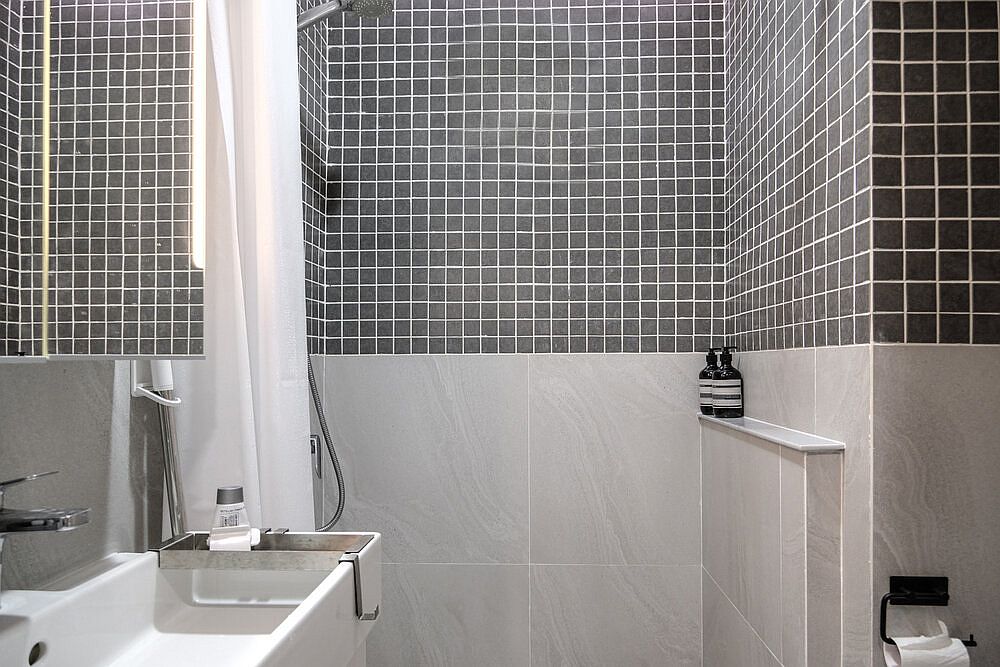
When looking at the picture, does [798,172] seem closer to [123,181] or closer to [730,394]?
[730,394]

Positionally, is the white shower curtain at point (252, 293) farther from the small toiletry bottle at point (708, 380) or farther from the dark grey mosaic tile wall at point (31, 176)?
the small toiletry bottle at point (708, 380)

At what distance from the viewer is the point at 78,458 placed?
1.31 m

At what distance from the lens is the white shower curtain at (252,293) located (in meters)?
1.48

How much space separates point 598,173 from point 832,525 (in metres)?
1.32

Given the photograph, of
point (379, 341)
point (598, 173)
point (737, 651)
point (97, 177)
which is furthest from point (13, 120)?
point (737, 651)

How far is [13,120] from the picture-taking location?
105 cm

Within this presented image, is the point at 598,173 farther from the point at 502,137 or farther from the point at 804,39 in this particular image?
the point at 804,39

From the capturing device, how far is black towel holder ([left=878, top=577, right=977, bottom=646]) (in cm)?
129

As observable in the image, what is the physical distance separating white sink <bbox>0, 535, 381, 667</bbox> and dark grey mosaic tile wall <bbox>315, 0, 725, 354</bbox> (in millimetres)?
1134

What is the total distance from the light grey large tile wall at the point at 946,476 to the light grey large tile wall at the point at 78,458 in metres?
1.32

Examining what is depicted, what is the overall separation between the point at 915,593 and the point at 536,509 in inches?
47.5

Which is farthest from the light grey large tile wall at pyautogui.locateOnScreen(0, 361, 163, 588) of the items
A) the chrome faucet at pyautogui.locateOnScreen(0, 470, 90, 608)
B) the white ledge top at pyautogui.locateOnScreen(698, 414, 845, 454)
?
the white ledge top at pyautogui.locateOnScreen(698, 414, 845, 454)

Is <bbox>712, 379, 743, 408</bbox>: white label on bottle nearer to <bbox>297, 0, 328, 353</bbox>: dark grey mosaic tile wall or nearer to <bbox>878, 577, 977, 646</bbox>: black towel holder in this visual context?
<bbox>878, 577, 977, 646</bbox>: black towel holder

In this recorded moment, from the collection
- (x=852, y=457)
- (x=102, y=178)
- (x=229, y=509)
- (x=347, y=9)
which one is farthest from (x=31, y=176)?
(x=852, y=457)
